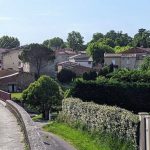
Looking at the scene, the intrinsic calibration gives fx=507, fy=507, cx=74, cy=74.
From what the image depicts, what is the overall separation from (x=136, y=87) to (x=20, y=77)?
29.3 m

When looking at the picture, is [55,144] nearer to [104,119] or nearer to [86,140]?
[86,140]

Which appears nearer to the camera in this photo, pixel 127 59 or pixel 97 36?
pixel 127 59

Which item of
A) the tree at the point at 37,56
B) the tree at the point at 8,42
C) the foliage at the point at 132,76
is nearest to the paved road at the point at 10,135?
the foliage at the point at 132,76

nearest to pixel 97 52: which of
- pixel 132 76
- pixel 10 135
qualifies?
pixel 132 76

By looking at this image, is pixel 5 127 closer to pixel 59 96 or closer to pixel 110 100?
pixel 59 96

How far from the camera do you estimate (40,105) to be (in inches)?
2004

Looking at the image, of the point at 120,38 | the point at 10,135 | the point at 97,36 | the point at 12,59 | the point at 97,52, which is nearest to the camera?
the point at 10,135

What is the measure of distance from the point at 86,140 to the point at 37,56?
224ft

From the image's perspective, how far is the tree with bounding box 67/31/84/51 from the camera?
17750 cm

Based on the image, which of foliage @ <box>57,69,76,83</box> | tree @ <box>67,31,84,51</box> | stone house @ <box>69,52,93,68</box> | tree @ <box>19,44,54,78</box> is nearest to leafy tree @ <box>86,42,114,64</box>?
stone house @ <box>69,52,93,68</box>

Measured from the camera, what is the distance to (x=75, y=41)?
18225 cm

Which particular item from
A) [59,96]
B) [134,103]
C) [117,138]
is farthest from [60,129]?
[134,103]

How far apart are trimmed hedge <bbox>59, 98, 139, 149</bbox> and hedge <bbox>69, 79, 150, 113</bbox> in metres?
23.1

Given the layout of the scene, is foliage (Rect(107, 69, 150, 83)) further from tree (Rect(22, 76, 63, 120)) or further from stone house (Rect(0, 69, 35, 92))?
stone house (Rect(0, 69, 35, 92))
